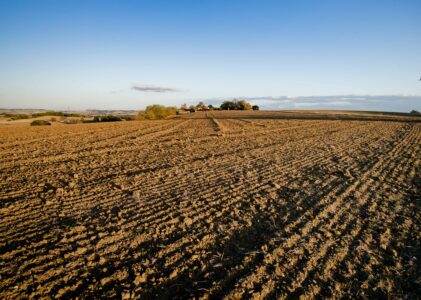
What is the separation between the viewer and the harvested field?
257 centimetres

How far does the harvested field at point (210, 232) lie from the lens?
2570 mm

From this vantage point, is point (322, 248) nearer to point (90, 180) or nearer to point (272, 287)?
point (272, 287)

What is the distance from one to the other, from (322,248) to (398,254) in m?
0.98

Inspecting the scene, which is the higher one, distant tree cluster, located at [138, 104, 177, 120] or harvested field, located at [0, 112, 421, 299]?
distant tree cluster, located at [138, 104, 177, 120]

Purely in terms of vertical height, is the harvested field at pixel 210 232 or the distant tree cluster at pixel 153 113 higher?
the distant tree cluster at pixel 153 113

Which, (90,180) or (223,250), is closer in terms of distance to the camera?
(223,250)

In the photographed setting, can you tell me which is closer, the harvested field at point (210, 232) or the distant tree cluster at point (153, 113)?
the harvested field at point (210, 232)

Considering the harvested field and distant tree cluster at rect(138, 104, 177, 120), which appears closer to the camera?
the harvested field

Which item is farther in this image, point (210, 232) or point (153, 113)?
point (153, 113)

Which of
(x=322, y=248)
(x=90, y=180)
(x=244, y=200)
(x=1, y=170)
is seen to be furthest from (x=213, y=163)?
(x=1, y=170)

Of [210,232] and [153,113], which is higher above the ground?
[153,113]

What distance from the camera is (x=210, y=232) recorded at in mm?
3564

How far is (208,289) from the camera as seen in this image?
2502mm

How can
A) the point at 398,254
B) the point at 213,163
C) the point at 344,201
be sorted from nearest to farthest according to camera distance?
the point at 398,254, the point at 344,201, the point at 213,163
